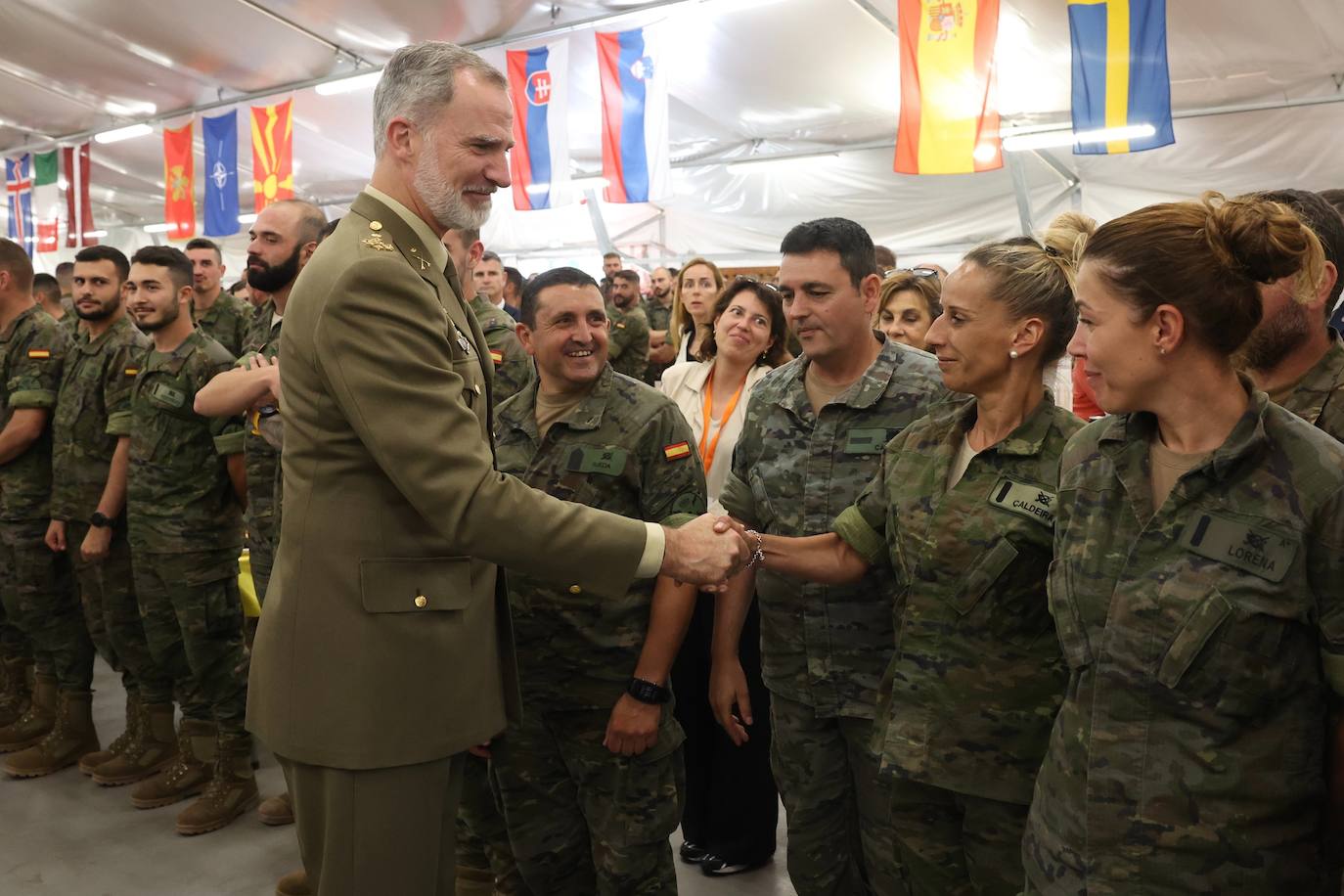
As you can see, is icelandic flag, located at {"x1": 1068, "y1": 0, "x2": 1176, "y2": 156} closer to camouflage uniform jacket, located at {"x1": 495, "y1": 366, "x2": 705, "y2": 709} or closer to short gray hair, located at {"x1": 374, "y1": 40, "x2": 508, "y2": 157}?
camouflage uniform jacket, located at {"x1": 495, "y1": 366, "x2": 705, "y2": 709}

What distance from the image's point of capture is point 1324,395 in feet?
5.97

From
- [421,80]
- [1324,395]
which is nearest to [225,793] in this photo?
[421,80]

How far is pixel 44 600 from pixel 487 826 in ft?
8.73

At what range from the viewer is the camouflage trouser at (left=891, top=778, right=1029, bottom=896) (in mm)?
1803

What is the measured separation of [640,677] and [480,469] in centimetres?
88

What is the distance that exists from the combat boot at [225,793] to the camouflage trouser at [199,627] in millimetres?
60

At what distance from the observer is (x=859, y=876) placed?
2.38 meters

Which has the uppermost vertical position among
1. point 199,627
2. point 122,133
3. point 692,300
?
point 122,133

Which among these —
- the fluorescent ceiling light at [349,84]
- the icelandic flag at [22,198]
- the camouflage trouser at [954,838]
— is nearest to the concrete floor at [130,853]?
the camouflage trouser at [954,838]

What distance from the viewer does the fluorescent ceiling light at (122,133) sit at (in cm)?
1251

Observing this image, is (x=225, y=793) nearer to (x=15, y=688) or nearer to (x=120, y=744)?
(x=120, y=744)

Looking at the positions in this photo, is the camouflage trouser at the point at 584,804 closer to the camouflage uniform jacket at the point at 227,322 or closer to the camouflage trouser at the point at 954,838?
the camouflage trouser at the point at 954,838

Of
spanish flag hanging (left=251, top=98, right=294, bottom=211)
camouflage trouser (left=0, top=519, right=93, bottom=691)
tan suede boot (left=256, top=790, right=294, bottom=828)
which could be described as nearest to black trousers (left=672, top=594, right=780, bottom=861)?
tan suede boot (left=256, top=790, right=294, bottom=828)

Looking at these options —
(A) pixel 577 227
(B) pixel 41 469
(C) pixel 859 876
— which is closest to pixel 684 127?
(A) pixel 577 227
